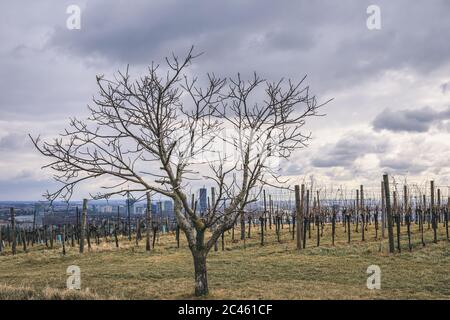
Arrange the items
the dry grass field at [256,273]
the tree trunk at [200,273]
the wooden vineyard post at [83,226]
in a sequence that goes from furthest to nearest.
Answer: the wooden vineyard post at [83,226], the dry grass field at [256,273], the tree trunk at [200,273]

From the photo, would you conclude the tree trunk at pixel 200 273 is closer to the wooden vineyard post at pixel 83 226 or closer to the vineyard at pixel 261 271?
the vineyard at pixel 261 271

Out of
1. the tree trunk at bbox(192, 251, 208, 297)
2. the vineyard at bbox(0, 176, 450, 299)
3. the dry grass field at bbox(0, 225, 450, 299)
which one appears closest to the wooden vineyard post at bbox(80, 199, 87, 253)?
the vineyard at bbox(0, 176, 450, 299)

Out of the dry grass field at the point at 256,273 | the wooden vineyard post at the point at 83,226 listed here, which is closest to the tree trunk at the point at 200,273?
the dry grass field at the point at 256,273

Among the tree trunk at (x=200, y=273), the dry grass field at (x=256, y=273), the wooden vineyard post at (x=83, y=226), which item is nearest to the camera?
the tree trunk at (x=200, y=273)

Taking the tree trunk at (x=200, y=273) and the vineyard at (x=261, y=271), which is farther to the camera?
the vineyard at (x=261, y=271)

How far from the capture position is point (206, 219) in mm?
9023

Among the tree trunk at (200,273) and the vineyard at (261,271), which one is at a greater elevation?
the tree trunk at (200,273)

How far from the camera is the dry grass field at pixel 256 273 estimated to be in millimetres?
9789

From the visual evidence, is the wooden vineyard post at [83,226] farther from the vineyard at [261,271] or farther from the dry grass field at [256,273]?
the dry grass field at [256,273]

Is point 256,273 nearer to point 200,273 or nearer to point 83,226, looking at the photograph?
point 200,273
